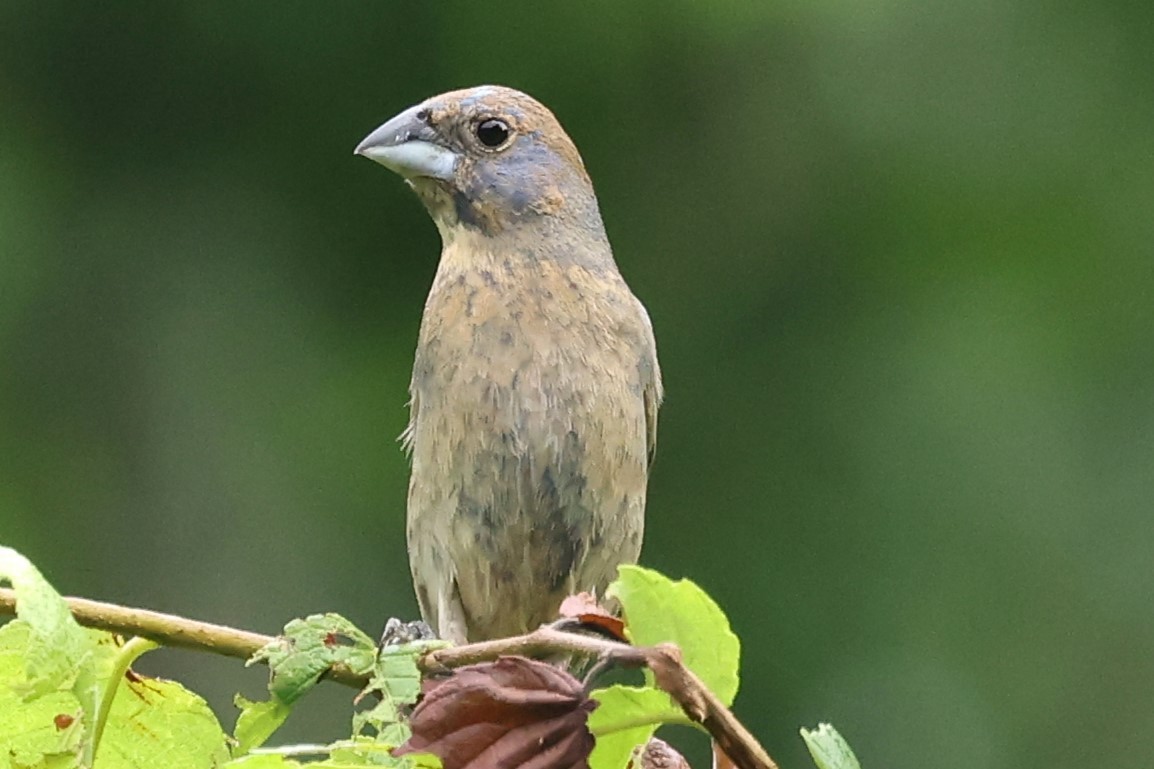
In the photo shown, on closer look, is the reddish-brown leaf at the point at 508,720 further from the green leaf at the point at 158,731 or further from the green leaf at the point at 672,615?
the green leaf at the point at 158,731

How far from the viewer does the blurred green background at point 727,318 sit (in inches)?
303

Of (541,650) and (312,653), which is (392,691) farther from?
(541,650)

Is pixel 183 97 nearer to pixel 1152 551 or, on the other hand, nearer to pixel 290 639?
pixel 1152 551

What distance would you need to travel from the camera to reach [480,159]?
165 inches

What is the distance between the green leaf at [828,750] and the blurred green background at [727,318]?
5780 mm

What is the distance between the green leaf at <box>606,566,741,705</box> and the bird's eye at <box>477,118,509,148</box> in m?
2.65

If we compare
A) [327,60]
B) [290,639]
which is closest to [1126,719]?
[327,60]

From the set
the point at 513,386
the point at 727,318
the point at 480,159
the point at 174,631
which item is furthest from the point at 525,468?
the point at 727,318

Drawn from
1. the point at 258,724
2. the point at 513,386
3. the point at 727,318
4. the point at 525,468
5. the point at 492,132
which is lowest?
the point at 727,318

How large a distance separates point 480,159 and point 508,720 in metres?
2.73

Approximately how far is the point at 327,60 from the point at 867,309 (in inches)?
89.4

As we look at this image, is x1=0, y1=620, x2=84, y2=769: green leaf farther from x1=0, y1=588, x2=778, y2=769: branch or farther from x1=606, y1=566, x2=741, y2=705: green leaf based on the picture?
x1=606, y1=566, x2=741, y2=705: green leaf

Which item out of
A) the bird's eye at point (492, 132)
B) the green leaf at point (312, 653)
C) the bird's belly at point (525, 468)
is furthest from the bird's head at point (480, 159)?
the green leaf at point (312, 653)

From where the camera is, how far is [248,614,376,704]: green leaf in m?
1.88
